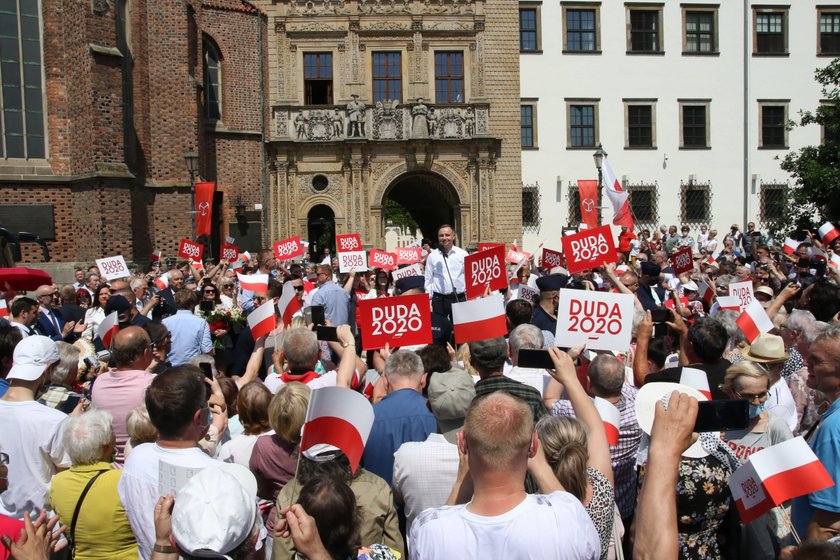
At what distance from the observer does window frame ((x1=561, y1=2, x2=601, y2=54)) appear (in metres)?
33.3

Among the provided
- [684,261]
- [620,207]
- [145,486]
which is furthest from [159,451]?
[620,207]

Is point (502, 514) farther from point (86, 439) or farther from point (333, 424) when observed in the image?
point (86, 439)

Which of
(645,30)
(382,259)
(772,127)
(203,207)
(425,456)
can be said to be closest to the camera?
(425,456)

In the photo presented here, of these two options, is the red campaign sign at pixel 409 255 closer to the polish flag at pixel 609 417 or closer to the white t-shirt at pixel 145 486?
the polish flag at pixel 609 417

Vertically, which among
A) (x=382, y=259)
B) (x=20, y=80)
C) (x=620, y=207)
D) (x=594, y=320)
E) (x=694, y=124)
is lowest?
(x=594, y=320)

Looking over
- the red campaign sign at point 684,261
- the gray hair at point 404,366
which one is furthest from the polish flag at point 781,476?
the red campaign sign at point 684,261

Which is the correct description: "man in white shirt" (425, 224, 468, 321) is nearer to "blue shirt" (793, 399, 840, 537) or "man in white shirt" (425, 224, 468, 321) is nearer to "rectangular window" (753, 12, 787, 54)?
"blue shirt" (793, 399, 840, 537)

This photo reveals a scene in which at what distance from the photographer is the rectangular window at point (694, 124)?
3406 cm

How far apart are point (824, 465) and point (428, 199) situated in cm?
3341

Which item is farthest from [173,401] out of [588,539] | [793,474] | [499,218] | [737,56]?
[737,56]

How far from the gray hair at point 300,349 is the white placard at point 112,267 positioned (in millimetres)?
8198

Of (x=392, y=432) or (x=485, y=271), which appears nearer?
(x=392, y=432)

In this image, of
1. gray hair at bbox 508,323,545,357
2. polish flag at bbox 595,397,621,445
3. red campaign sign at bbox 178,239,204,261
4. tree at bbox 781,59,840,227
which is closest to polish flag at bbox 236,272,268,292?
red campaign sign at bbox 178,239,204,261

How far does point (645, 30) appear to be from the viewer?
34.0 metres
